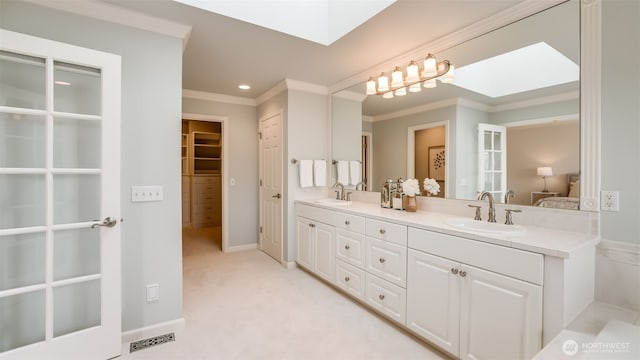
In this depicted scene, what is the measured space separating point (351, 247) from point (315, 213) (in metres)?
0.68

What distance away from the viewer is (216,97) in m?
4.03

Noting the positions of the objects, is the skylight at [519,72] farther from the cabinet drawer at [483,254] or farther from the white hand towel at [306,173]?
the white hand towel at [306,173]

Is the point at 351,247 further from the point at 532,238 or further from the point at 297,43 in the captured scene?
the point at 297,43

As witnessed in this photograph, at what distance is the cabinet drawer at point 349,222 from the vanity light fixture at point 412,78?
4.25ft

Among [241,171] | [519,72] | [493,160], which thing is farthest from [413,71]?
[241,171]

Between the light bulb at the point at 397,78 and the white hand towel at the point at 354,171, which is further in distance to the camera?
the white hand towel at the point at 354,171

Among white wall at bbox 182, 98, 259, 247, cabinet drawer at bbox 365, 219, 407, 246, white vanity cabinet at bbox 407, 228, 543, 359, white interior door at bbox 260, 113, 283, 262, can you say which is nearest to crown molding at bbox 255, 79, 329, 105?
white interior door at bbox 260, 113, 283, 262

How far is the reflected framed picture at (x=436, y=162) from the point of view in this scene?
8.10 ft

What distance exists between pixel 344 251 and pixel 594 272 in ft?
5.56

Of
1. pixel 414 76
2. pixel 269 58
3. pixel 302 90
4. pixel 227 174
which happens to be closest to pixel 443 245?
pixel 414 76

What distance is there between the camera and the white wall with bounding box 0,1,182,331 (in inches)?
76.9

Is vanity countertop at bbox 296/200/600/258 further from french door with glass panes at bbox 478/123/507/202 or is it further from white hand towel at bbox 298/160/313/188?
white hand towel at bbox 298/160/313/188

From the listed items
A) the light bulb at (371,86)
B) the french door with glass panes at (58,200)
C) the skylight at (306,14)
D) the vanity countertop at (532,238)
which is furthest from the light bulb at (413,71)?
the french door with glass panes at (58,200)

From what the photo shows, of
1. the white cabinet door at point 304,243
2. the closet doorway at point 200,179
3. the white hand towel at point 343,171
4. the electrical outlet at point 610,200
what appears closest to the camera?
the electrical outlet at point 610,200
